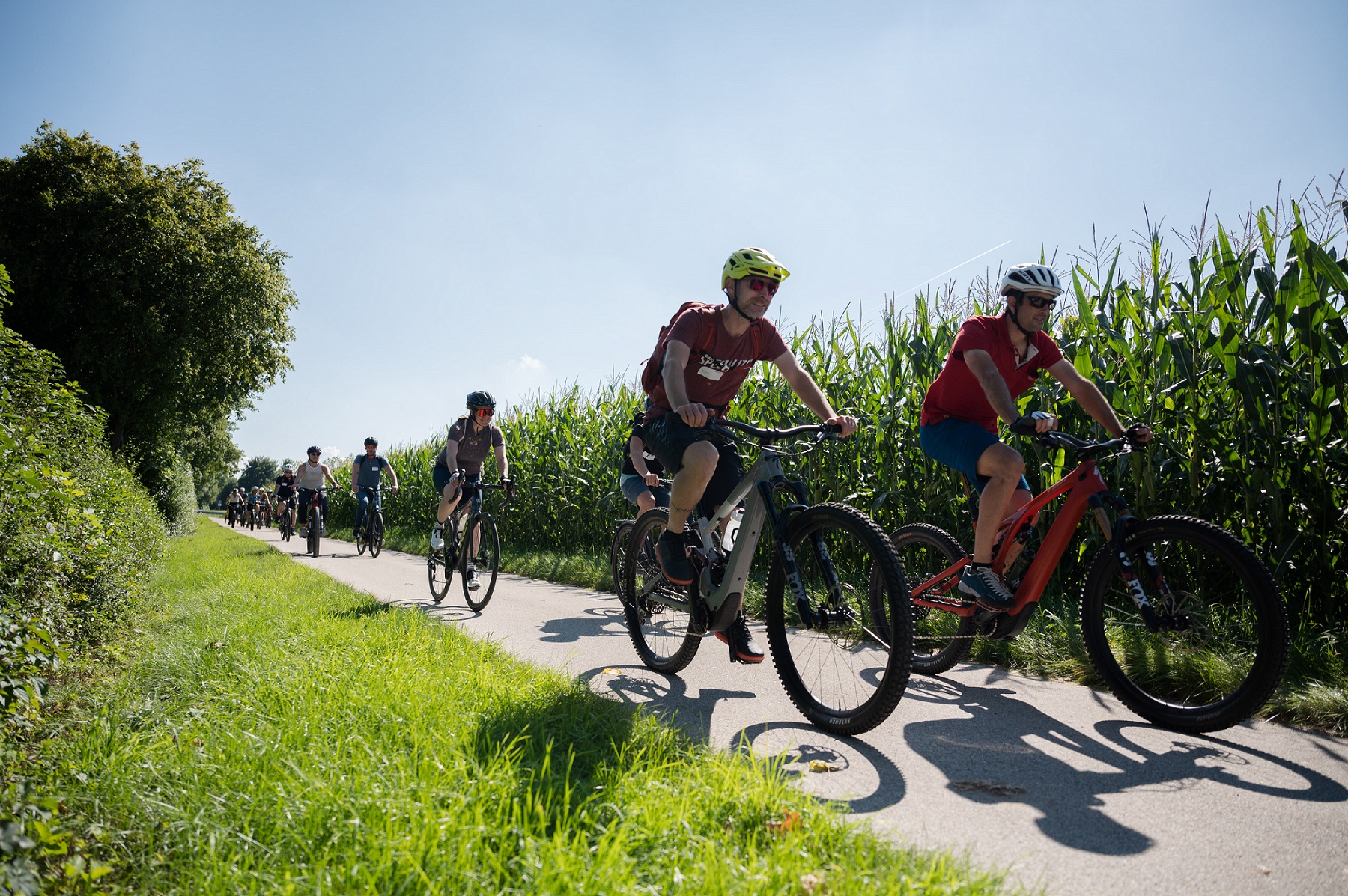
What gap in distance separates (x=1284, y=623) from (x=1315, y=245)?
2.48 m

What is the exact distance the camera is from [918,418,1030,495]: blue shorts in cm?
429

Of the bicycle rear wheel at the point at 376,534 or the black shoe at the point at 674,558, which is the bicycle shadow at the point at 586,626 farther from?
the bicycle rear wheel at the point at 376,534

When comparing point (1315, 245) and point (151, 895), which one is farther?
point (1315, 245)

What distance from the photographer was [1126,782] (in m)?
2.71

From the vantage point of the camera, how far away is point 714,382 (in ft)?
14.3

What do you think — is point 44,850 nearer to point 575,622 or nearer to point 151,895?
point 151,895

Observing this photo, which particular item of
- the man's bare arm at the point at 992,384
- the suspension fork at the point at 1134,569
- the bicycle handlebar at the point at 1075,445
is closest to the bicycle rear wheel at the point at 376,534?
the man's bare arm at the point at 992,384

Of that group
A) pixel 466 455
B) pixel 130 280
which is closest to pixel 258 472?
pixel 130 280

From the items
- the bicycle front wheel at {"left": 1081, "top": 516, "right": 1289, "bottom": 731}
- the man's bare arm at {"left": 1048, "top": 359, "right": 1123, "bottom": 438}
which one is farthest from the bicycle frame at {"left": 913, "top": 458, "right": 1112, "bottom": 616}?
the man's bare arm at {"left": 1048, "top": 359, "right": 1123, "bottom": 438}

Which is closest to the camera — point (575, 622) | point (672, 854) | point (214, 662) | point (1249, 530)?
point (672, 854)

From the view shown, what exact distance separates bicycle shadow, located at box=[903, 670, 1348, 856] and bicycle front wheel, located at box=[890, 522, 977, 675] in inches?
29.8

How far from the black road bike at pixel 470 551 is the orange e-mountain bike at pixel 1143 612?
4.56 meters

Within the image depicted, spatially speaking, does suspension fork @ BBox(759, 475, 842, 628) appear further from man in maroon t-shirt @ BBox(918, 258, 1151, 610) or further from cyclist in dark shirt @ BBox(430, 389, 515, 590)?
cyclist in dark shirt @ BBox(430, 389, 515, 590)

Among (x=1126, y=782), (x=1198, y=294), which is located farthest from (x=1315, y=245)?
(x=1126, y=782)
